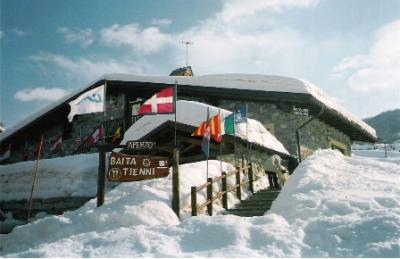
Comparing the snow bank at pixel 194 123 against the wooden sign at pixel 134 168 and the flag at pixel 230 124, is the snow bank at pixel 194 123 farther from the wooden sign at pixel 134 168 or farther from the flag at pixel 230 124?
the wooden sign at pixel 134 168

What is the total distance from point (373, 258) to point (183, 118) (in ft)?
28.0

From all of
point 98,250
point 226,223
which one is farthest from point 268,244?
point 98,250

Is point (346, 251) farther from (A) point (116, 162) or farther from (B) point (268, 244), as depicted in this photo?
(A) point (116, 162)

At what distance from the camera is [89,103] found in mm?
8297

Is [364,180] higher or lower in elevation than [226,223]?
higher

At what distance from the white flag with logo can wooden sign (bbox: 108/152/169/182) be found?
1.27 metres

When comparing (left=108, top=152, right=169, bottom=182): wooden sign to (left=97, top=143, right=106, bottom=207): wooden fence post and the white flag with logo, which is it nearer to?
(left=97, top=143, right=106, bottom=207): wooden fence post

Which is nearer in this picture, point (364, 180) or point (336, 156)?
point (364, 180)

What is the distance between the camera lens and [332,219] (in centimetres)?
557

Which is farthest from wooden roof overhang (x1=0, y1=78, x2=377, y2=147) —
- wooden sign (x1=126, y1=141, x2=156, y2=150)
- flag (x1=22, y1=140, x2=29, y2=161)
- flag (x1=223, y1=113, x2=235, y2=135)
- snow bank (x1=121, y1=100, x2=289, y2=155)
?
wooden sign (x1=126, y1=141, x2=156, y2=150)

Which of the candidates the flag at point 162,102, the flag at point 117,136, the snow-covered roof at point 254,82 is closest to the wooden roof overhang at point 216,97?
the snow-covered roof at point 254,82

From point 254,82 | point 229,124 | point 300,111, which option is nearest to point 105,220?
point 229,124

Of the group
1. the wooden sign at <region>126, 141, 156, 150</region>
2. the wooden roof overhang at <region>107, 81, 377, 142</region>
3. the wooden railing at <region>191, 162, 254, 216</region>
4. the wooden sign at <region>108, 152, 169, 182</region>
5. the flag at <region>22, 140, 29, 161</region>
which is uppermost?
the wooden roof overhang at <region>107, 81, 377, 142</region>

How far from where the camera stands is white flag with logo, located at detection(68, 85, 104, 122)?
26.5ft
